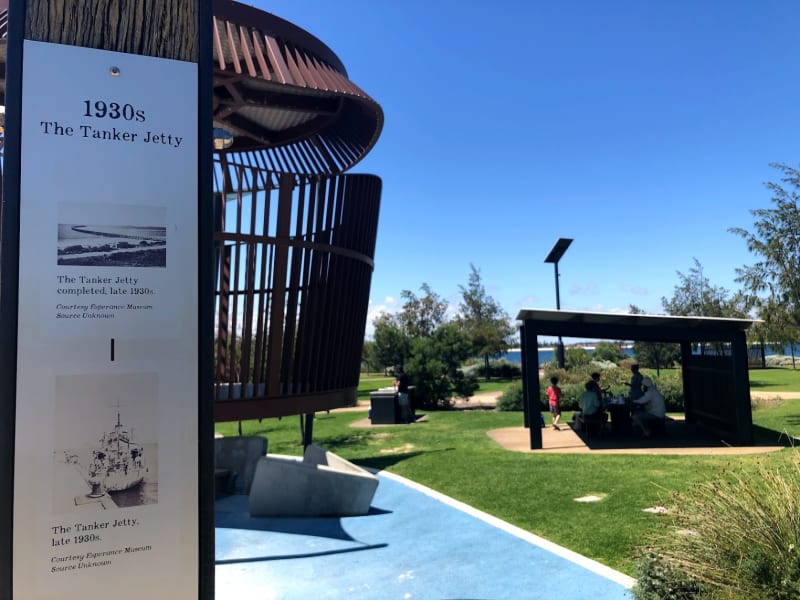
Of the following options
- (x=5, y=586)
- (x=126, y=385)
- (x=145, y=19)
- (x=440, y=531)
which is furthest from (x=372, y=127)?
(x=5, y=586)

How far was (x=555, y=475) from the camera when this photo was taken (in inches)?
344

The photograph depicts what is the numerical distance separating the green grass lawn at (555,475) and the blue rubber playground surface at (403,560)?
1.26 feet

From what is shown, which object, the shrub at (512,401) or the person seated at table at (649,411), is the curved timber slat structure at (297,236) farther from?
the shrub at (512,401)

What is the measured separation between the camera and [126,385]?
251 centimetres

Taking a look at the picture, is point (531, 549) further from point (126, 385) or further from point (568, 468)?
point (126, 385)

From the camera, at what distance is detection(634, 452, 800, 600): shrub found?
122 inches

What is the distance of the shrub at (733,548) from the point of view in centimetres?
309

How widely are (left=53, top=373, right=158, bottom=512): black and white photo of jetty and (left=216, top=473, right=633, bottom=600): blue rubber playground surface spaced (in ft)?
10.1

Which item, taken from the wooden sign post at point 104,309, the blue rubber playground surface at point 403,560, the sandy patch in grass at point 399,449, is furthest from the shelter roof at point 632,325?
the wooden sign post at point 104,309

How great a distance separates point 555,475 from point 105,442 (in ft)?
24.8

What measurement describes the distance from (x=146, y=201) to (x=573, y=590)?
440 centimetres

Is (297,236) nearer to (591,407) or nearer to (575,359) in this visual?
(591,407)


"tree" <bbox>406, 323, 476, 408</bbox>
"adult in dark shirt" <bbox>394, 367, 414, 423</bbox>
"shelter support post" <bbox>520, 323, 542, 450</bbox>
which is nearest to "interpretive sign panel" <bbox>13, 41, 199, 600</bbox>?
"shelter support post" <bbox>520, 323, 542, 450</bbox>

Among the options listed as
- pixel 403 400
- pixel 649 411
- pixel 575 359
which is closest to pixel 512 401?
pixel 403 400
